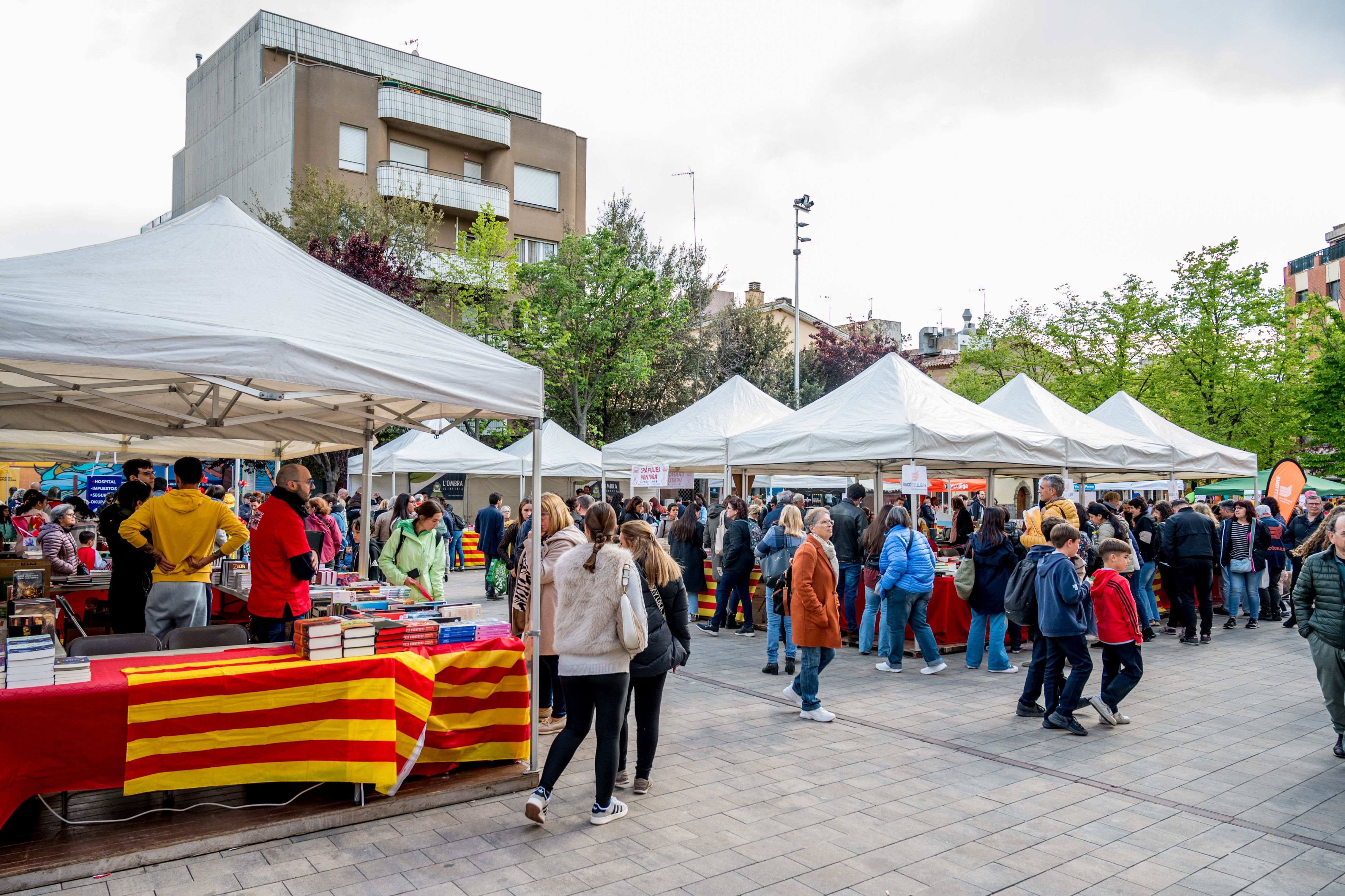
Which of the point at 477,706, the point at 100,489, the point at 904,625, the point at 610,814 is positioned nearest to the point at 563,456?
the point at 100,489

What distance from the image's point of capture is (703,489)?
34156 mm

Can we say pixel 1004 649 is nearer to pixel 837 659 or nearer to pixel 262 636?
pixel 837 659

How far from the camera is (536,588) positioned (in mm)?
5098

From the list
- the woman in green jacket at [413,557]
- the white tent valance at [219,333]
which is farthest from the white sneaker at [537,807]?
the woman in green jacket at [413,557]

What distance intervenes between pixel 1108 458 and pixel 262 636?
11743mm

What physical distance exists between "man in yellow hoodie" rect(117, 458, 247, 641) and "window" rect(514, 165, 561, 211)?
97.9 feet

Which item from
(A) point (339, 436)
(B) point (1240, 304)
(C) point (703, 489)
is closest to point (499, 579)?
(A) point (339, 436)

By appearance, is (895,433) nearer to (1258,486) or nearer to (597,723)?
(597,723)

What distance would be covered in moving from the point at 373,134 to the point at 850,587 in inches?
1058

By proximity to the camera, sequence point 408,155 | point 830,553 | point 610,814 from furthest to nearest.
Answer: point 408,155, point 830,553, point 610,814

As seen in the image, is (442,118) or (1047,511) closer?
(1047,511)

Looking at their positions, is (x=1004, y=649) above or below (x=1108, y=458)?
below

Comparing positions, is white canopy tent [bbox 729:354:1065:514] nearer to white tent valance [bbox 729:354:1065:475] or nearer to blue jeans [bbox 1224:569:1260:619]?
white tent valance [bbox 729:354:1065:475]

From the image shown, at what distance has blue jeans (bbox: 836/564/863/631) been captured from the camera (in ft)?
32.4
